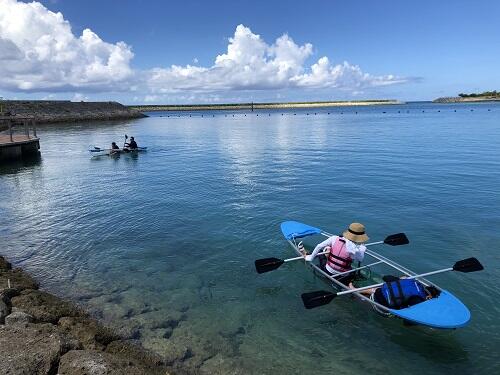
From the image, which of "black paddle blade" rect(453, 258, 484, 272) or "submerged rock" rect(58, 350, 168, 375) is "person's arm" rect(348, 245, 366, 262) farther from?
"submerged rock" rect(58, 350, 168, 375)

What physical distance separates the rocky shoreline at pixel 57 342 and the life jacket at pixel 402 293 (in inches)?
207

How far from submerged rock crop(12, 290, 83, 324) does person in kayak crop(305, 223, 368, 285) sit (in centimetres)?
665

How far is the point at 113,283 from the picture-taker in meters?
12.1

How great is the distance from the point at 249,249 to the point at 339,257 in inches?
181

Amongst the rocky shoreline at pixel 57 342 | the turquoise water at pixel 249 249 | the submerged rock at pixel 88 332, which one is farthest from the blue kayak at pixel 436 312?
the submerged rock at pixel 88 332

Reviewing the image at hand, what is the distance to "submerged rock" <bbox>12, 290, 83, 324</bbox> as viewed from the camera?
8.67m

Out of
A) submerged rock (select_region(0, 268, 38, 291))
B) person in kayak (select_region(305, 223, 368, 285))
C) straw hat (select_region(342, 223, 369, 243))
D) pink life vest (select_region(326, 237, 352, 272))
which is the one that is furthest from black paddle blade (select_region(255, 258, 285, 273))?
submerged rock (select_region(0, 268, 38, 291))

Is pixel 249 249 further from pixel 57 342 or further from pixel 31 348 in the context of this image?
pixel 31 348

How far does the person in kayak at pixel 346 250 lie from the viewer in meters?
10.3

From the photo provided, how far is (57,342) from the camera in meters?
7.00

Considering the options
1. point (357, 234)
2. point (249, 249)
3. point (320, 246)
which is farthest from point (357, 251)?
point (249, 249)

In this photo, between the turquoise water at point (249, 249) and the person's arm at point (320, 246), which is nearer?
the turquoise water at point (249, 249)

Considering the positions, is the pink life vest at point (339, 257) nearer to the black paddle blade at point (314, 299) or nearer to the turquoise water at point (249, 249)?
the turquoise water at point (249, 249)

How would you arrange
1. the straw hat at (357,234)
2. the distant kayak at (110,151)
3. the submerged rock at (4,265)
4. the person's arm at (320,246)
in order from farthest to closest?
the distant kayak at (110,151), the submerged rock at (4,265), the person's arm at (320,246), the straw hat at (357,234)
